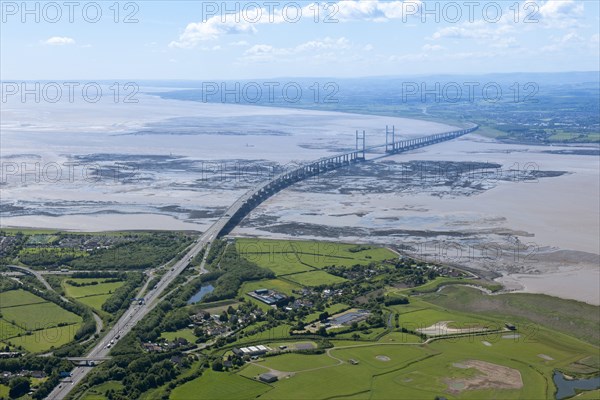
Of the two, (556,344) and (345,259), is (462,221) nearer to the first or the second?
(345,259)

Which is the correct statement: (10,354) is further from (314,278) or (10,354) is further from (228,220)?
(228,220)

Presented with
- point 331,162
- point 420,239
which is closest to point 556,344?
point 420,239

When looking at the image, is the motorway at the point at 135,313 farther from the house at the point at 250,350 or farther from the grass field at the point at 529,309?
the grass field at the point at 529,309

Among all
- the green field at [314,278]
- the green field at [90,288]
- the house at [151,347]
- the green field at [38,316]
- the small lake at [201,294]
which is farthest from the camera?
the green field at [314,278]

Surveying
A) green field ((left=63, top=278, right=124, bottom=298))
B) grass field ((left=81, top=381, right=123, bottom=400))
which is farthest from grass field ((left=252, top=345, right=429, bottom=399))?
green field ((left=63, top=278, right=124, bottom=298))

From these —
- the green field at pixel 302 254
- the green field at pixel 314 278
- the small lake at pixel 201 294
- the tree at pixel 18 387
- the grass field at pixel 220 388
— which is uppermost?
the green field at pixel 302 254

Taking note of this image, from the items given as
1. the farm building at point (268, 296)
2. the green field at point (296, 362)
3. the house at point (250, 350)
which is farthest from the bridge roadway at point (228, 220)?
the green field at point (296, 362)
